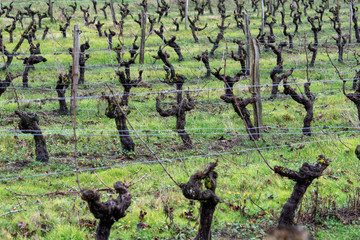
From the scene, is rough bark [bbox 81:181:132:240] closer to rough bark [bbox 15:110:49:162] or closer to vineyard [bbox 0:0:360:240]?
vineyard [bbox 0:0:360:240]

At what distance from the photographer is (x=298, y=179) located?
205 inches

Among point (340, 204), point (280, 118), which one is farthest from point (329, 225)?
point (280, 118)

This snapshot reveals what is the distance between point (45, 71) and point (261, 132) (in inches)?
512

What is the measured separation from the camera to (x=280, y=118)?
1195 cm

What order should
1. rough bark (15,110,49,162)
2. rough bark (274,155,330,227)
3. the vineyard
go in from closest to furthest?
rough bark (274,155,330,227)
the vineyard
rough bark (15,110,49,162)

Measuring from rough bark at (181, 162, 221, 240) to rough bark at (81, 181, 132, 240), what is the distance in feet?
2.21

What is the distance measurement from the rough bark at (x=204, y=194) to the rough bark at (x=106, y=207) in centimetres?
68

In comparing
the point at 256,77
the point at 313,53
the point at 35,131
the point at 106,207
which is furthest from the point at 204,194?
the point at 313,53

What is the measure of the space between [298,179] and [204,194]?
140cm

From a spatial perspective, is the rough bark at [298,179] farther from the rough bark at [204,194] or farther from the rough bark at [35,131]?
the rough bark at [35,131]

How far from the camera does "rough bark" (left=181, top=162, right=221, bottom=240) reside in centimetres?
454

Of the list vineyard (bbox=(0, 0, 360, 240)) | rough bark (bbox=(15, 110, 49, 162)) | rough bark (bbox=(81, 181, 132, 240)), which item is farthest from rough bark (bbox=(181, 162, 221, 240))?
rough bark (bbox=(15, 110, 49, 162))

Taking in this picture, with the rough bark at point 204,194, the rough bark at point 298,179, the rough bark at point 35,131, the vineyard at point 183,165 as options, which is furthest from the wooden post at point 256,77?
the rough bark at point 204,194

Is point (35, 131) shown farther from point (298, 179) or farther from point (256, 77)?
point (298, 179)
